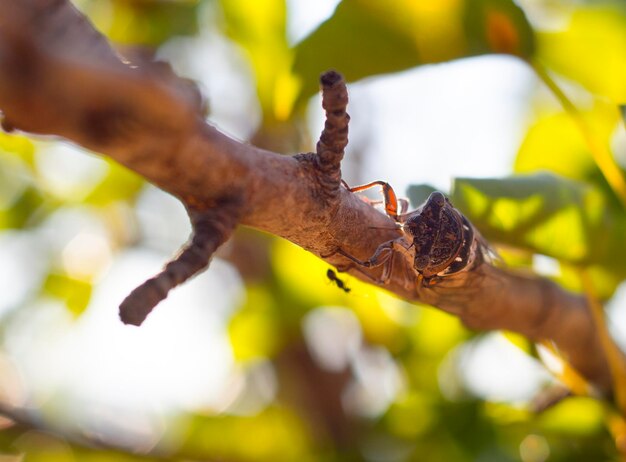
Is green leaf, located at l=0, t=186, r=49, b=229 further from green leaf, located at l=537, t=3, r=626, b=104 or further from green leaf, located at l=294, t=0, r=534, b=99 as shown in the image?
green leaf, located at l=537, t=3, r=626, b=104

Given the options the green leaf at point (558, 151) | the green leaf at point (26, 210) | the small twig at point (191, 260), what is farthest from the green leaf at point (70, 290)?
the small twig at point (191, 260)

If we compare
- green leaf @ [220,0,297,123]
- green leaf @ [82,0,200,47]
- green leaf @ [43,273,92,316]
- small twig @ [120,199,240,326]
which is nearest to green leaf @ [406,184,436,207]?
small twig @ [120,199,240,326]

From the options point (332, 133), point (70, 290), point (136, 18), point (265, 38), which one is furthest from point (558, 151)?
point (70, 290)

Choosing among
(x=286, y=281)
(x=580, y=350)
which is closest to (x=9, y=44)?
(x=580, y=350)

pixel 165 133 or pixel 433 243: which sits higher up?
pixel 165 133

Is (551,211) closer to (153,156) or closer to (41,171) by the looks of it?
(153,156)

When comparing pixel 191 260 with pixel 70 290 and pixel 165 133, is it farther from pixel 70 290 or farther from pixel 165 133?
pixel 70 290

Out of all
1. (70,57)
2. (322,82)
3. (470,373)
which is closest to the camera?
(70,57)
